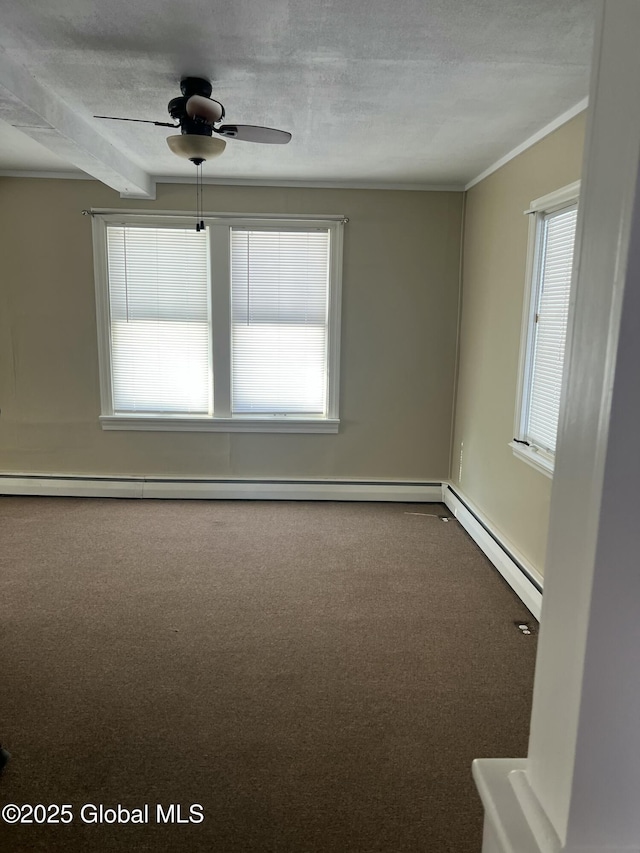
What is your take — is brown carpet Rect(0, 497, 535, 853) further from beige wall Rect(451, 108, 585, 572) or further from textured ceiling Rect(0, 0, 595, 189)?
textured ceiling Rect(0, 0, 595, 189)

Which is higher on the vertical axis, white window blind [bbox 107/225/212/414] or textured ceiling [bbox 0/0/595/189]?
textured ceiling [bbox 0/0/595/189]

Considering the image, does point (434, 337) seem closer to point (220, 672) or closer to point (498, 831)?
point (220, 672)

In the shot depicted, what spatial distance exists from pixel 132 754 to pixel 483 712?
4.45 feet

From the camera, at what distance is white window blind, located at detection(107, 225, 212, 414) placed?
4785 millimetres

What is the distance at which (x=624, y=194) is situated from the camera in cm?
59

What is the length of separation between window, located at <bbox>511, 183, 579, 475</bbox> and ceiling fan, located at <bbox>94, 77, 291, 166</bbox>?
4.93ft

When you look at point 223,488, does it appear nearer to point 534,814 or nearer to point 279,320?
point 279,320

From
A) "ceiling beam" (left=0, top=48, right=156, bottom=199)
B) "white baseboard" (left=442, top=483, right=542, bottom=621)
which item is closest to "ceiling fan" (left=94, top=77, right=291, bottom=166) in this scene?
"ceiling beam" (left=0, top=48, right=156, bottom=199)

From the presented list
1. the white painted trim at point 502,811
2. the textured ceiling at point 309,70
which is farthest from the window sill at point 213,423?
the white painted trim at point 502,811

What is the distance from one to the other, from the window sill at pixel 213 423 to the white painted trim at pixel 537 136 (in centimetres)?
221

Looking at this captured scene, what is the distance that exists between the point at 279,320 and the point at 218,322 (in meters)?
0.50

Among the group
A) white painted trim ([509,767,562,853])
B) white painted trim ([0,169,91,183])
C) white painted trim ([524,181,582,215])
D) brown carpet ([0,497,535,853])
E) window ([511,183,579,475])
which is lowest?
brown carpet ([0,497,535,853])

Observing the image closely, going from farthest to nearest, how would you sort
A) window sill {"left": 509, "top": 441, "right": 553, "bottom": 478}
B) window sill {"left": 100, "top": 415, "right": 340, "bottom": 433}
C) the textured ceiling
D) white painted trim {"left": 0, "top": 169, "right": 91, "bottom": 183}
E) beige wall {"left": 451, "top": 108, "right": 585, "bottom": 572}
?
window sill {"left": 100, "top": 415, "right": 340, "bottom": 433} → white painted trim {"left": 0, "top": 169, "right": 91, "bottom": 183} → beige wall {"left": 451, "top": 108, "right": 585, "bottom": 572} → window sill {"left": 509, "top": 441, "right": 553, "bottom": 478} → the textured ceiling

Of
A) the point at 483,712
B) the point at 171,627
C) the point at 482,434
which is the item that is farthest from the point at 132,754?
the point at 482,434
